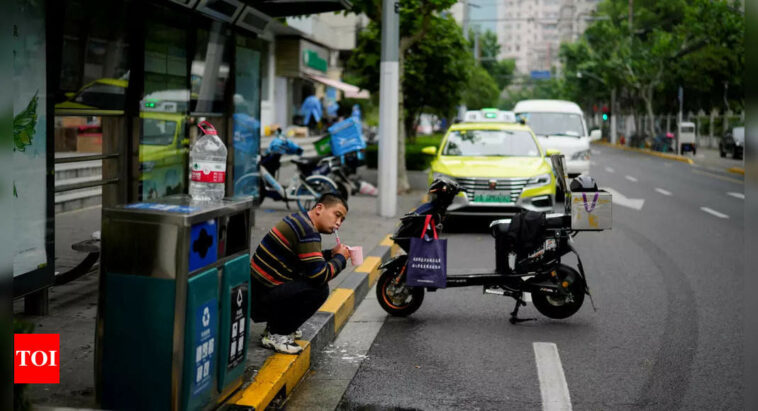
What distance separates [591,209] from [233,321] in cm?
346

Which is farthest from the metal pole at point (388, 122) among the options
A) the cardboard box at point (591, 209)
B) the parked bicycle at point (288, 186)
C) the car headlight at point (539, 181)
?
the cardboard box at point (591, 209)

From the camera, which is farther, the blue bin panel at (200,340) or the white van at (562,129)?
the white van at (562,129)

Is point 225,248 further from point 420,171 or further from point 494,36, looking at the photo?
point 494,36

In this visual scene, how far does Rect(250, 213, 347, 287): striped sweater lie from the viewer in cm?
545

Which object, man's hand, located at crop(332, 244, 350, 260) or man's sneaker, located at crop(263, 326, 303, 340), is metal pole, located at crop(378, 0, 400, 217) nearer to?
man's sneaker, located at crop(263, 326, 303, 340)

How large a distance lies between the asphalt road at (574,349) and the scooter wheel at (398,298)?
10cm

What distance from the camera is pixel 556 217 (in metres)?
7.23

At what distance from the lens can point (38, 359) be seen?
4.27 m

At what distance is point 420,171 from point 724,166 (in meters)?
17.5

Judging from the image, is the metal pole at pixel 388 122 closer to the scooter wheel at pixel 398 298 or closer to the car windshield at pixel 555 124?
the scooter wheel at pixel 398 298

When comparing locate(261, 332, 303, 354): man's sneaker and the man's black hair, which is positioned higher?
the man's black hair

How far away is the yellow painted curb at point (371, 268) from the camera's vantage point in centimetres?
891

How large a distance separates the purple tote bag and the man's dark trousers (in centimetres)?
153

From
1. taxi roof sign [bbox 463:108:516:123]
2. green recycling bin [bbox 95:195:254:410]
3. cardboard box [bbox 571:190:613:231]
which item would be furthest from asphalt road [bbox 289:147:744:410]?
taxi roof sign [bbox 463:108:516:123]
